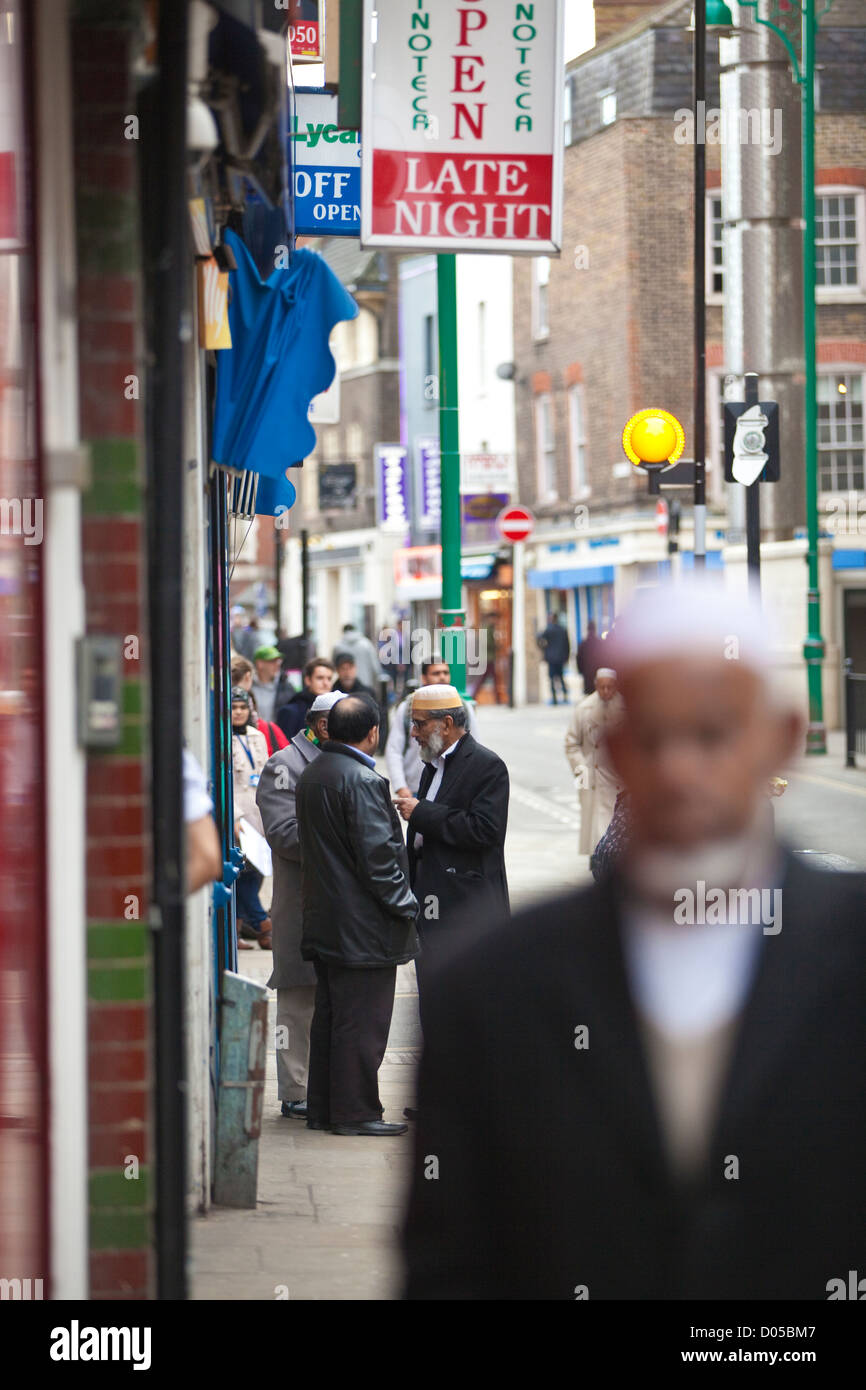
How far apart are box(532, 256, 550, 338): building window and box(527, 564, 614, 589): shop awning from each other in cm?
549

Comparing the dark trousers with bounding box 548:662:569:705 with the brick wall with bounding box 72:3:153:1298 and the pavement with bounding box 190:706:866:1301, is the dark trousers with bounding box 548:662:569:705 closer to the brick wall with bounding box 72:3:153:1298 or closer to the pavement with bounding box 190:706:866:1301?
the pavement with bounding box 190:706:866:1301

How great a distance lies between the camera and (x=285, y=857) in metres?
8.66

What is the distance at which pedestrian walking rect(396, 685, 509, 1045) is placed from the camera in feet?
27.4

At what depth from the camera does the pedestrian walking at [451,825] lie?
27.4 ft

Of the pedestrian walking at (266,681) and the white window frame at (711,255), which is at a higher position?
the white window frame at (711,255)

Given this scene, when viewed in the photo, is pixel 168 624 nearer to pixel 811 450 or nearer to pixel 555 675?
pixel 811 450

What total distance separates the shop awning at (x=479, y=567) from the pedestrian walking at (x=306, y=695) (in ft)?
99.8

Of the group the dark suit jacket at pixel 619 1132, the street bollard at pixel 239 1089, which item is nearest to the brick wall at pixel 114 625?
the dark suit jacket at pixel 619 1132

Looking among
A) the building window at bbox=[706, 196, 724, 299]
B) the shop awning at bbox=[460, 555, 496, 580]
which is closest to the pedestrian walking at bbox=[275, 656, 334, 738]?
the building window at bbox=[706, 196, 724, 299]

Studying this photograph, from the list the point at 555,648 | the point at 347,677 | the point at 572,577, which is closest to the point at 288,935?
the point at 347,677

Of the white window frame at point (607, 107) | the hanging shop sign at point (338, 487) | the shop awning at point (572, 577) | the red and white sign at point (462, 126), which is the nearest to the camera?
the red and white sign at point (462, 126)

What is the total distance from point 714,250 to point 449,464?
2829 cm

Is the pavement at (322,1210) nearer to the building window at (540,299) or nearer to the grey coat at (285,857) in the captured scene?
the grey coat at (285,857)

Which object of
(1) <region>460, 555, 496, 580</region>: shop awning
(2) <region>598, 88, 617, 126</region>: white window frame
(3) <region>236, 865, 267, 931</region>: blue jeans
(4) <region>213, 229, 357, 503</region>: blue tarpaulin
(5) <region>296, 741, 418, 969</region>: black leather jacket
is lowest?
(3) <region>236, 865, 267, 931</region>: blue jeans
